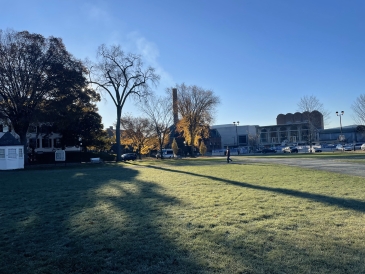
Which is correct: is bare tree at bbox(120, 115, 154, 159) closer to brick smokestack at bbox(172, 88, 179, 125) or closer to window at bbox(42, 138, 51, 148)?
brick smokestack at bbox(172, 88, 179, 125)

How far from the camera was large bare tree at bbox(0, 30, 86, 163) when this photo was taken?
32469 millimetres

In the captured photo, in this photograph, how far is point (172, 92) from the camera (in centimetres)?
5759

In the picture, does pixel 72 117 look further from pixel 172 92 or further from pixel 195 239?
pixel 195 239

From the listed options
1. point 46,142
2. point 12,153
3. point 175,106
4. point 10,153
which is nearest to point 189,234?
point 10,153

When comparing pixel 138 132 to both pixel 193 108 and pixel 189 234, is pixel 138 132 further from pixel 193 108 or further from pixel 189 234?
pixel 189 234

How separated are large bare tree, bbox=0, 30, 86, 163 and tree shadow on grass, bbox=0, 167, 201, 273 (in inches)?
1068

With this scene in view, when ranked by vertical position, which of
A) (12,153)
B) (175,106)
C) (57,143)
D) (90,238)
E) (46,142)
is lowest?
(90,238)

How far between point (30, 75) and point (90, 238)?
32.4 m

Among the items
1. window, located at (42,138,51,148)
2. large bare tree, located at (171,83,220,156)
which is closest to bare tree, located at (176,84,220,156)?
large bare tree, located at (171,83,220,156)

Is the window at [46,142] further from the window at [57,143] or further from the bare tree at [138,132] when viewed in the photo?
the bare tree at [138,132]

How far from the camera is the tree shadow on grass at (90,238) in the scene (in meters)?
4.47

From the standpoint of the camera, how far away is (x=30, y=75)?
33.2 meters

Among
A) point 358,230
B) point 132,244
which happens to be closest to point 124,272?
point 132,244

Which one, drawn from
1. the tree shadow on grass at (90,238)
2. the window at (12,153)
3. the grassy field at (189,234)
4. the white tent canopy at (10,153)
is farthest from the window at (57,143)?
the tree shadow on grass at (90,238)
